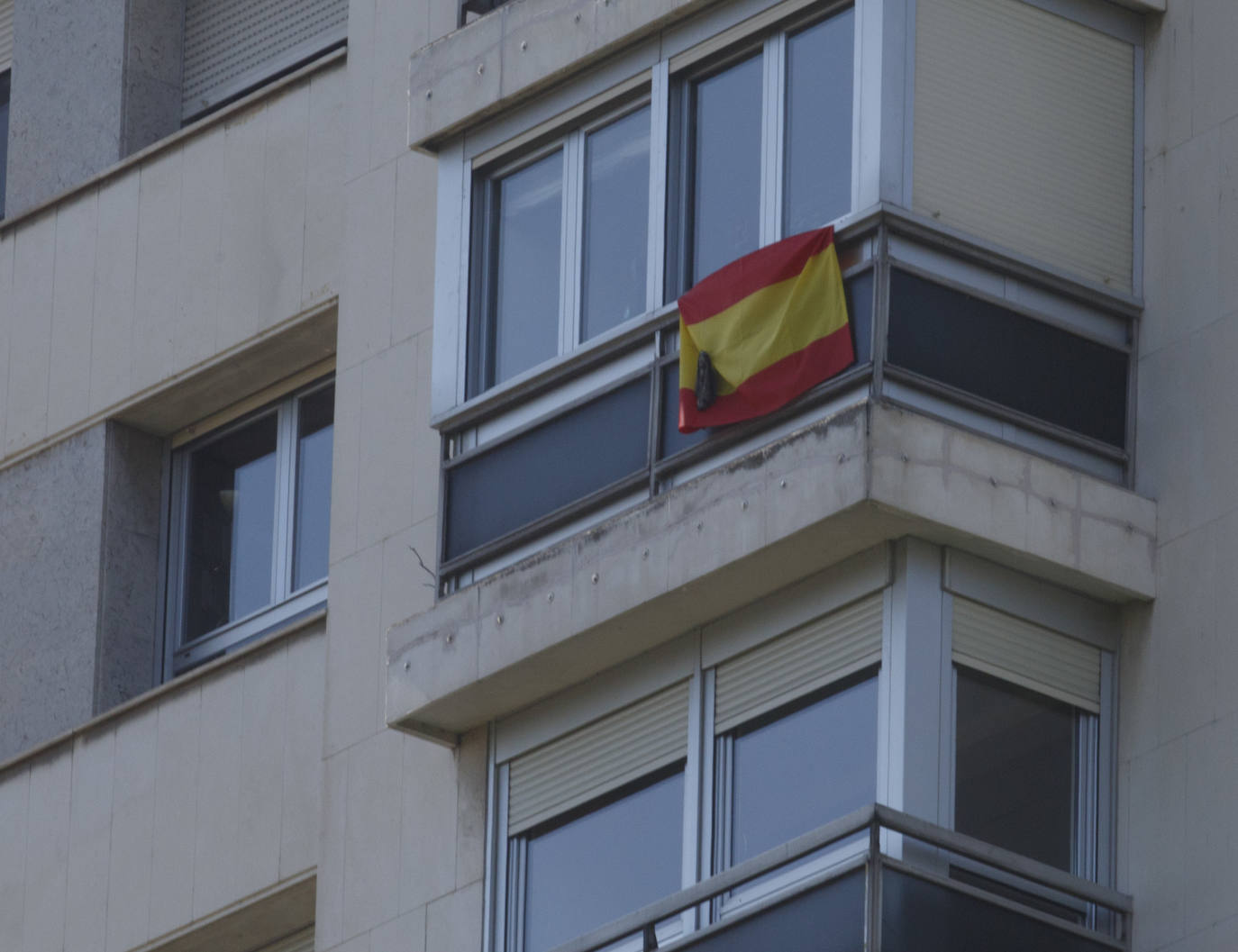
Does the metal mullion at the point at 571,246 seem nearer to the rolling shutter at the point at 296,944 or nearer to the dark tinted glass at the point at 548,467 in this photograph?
the dark tinted glass at the point at 548,467

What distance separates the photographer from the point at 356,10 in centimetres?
2192

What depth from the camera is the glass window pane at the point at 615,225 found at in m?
18.6

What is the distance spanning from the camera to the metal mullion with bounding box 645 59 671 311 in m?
18.3

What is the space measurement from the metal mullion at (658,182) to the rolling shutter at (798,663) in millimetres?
1925

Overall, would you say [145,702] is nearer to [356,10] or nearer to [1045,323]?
[356,10]

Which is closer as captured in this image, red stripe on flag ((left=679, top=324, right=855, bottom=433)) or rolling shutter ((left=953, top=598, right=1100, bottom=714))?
rolling shutter ((left=953, top=598, right=1100, bottom=714))

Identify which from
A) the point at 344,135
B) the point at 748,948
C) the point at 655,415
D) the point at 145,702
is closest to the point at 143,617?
the point at 145,702

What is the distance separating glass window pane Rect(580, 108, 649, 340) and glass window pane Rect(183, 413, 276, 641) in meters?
4.42

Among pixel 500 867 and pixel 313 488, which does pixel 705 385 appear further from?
pixel 313 488

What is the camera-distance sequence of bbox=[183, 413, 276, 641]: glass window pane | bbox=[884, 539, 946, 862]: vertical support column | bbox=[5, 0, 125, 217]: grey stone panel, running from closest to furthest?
bbox=[884, 539, 946, 862]: vertical support column < bbox=[183, 413, 276, 641]: glass window pane < bbox=[5, 0, 125, 217]: grey stone panel

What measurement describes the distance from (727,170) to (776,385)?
1320 mm

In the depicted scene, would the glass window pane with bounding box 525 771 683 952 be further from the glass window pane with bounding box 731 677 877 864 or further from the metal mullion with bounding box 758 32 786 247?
the metal mullion with bounding box 758 32 786 247

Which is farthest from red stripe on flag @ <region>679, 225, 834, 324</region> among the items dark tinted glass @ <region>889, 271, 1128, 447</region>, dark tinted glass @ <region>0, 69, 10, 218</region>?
dark tinted glass @ <region>0, 69, 10, 218</region>

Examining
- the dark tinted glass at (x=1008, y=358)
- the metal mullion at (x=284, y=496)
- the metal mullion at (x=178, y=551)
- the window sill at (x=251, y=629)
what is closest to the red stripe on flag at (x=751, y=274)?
the dark tinted glass at (x=1008, y=358)
